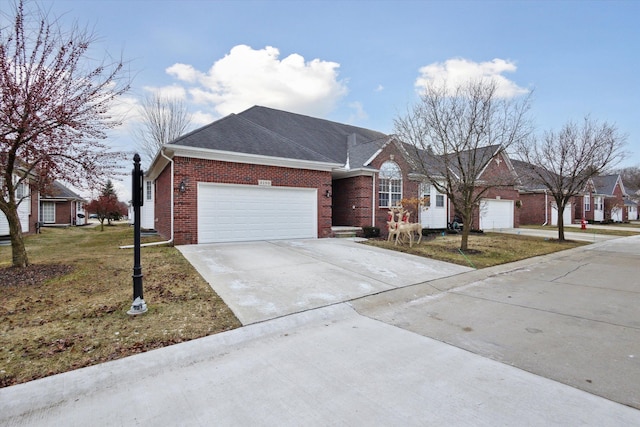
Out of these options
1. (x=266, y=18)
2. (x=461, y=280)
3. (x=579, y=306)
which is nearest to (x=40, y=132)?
(x=266, y=18)

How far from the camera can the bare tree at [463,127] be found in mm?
10828

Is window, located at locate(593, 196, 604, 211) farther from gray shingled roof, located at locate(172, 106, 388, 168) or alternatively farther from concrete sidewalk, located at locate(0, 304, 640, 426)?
concrete sidewalk, located at locate(0, 304, 640, 426)

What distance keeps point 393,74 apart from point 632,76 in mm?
10757

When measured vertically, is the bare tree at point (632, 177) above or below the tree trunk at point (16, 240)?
above

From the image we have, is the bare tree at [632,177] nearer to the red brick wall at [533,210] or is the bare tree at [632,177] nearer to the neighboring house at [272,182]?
the red brick wall at [533,210]

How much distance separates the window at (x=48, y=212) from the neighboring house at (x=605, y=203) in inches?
2135

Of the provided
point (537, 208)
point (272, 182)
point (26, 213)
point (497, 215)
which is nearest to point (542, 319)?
point (272, 182)

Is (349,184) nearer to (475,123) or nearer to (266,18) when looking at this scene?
(475,123)

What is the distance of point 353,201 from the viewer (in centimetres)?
1612

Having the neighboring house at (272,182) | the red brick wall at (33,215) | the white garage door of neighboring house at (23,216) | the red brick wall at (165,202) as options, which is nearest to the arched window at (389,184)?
the neighboring house at (272,182)

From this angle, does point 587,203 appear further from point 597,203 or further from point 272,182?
point 272,182

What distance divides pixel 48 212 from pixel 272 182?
27351mm

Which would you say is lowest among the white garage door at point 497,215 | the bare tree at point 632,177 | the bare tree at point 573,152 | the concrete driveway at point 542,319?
the concrete driveway at point 542,319

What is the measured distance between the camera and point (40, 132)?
253 inches
